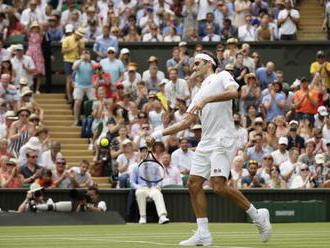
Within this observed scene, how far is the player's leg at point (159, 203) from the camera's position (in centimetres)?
2180

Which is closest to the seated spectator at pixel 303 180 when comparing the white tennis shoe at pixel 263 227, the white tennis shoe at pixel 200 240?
the white tennis shoe at pixel 263 227

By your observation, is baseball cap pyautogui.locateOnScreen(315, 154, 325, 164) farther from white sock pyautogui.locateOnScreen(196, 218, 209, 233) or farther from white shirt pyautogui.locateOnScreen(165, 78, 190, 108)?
white sock pyautogui.locateOnScreen(196, 218, 209, 233)

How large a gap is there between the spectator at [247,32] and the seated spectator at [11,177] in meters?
8.87

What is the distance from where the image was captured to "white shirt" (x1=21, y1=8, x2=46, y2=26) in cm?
2944

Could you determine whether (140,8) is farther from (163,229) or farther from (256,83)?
(163,229)

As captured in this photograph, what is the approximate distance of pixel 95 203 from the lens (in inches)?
885

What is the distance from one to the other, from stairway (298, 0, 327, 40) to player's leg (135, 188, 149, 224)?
10.6m

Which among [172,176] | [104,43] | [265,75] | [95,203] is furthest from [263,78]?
[95,203]

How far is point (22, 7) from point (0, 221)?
11.7 m

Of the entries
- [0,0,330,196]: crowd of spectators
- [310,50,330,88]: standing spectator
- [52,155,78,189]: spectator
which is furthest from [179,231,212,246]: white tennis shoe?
[310,50,330,88]: standing spectator

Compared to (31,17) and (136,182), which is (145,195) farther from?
(31,17)

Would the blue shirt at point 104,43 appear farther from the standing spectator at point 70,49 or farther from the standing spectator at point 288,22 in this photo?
the standing spectator at point 288,22

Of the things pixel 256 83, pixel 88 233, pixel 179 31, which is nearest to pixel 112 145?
pixel 256 83

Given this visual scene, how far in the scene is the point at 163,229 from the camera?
744 inches
